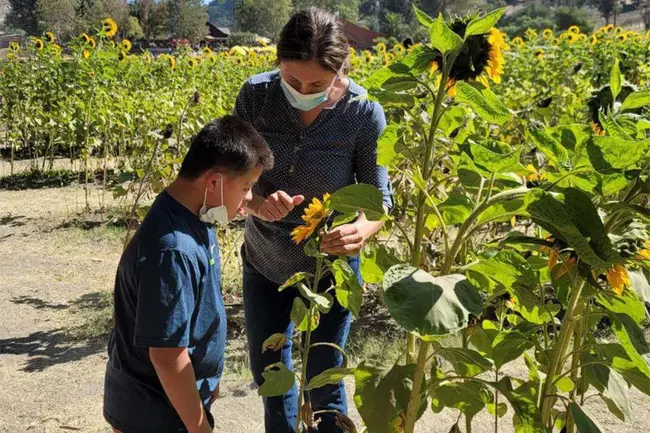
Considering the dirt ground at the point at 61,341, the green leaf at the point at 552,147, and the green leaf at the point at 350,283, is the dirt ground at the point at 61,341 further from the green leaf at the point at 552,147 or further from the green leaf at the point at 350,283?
the green leaf at the point at 552,147

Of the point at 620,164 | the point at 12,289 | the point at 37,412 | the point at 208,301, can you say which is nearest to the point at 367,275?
the point at 208,301

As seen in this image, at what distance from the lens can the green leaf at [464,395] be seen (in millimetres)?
1291

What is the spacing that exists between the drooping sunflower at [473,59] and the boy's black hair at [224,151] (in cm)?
40

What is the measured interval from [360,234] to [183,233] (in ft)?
1.23

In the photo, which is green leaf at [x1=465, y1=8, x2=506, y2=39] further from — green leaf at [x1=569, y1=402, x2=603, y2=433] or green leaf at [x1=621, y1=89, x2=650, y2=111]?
green leaf at [x1=569, y1=402, x2=603, y2=433]

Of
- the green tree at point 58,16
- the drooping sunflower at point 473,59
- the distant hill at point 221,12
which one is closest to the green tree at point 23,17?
the green tree at point 58,16

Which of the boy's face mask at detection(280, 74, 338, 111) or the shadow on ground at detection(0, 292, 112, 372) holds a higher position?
the boy's face mask at detection(280, 74, 338, 111)

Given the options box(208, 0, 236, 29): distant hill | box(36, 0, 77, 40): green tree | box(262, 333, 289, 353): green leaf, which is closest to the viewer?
box(262, 333, 289, 353): green leaf

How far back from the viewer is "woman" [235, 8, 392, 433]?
1880 millimetres

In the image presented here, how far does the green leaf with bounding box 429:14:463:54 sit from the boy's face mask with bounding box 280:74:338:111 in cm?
73

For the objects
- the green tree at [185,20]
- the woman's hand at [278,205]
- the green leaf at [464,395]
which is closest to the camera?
the green leaf at [464,395]

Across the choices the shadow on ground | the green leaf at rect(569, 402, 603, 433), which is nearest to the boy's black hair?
the green leaf at rect(569, 402, 603, 433)

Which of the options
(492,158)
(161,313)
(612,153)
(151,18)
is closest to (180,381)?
(161,313)

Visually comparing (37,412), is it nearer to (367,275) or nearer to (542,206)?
(367,275)
